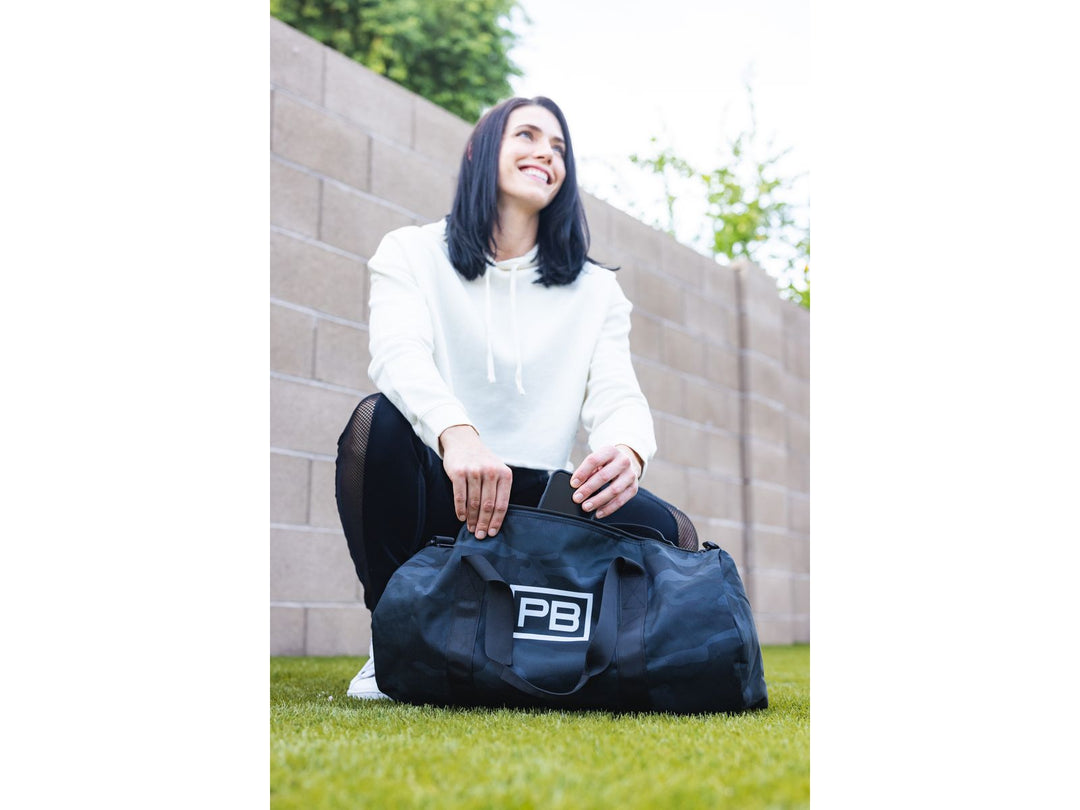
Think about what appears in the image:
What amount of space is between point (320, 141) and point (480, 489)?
144 centimetres

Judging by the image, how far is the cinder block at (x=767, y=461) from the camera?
365 cm

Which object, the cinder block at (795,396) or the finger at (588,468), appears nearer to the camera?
the finger at (588,468)

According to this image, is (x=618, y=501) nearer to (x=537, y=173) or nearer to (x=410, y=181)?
(x=537, y=173)

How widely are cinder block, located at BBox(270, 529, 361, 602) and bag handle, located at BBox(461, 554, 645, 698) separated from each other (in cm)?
109

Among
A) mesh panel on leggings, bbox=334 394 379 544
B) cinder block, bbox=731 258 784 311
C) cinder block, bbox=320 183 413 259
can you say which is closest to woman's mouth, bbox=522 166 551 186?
mesh panel on leggings, bbox=334 394 379 544

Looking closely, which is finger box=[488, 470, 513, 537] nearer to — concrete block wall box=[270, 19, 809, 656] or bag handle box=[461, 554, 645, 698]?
bag handle box=[461, 554, 645, 698]

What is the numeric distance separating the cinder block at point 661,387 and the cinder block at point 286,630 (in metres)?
1.36

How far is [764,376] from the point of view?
377 cm

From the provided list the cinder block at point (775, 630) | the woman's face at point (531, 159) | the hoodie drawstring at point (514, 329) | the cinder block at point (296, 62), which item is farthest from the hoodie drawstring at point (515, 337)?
the cinder block at point (775, 630)

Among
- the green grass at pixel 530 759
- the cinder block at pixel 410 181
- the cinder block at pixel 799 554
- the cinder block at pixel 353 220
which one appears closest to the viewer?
the green grass at pixel 530 759

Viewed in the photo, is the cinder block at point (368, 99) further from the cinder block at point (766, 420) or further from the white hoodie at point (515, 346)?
the cinder block at point (766, 420)

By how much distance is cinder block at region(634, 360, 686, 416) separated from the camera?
3.12m
